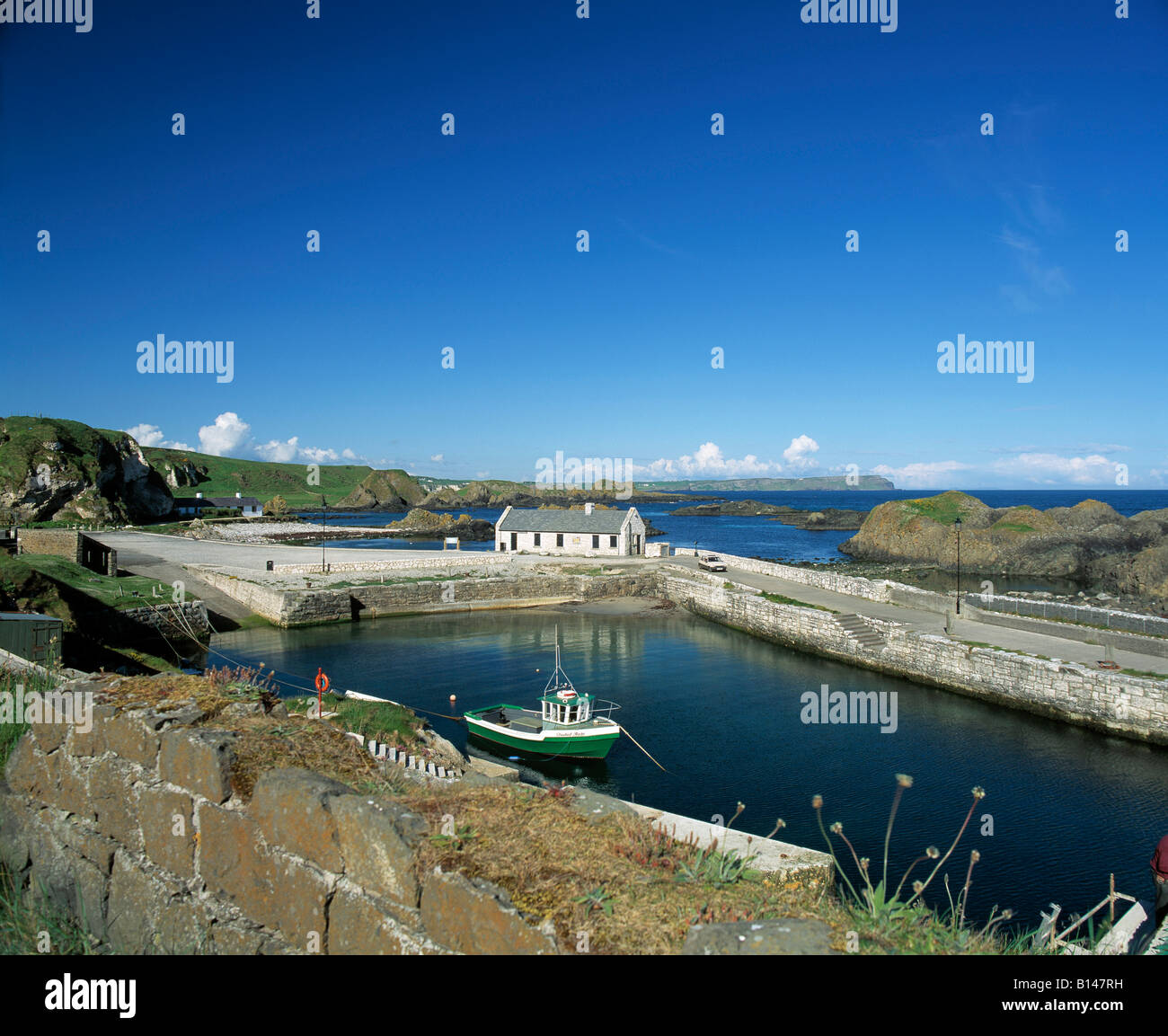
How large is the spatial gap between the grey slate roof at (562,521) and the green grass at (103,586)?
95.1ft

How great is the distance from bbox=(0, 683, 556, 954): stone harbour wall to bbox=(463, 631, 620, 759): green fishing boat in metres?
14.8

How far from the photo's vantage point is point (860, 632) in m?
33.0

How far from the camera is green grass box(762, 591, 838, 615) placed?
119 ft

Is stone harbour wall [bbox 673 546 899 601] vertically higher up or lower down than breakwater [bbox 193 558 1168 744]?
higher up

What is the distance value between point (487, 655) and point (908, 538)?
58406 mm

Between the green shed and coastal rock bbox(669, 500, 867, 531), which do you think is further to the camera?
coastal rock bbox(669, 500, 867, 531)

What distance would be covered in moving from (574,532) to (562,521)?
5.84 feet

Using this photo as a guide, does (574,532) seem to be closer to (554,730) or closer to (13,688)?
(554,730)

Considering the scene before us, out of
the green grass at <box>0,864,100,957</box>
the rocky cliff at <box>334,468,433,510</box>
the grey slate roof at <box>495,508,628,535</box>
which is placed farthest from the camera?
the rocky cliff at <box>334,468,433,510</box>

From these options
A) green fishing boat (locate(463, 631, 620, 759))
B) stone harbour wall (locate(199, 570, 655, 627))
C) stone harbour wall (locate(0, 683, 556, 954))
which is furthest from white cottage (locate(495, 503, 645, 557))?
stone harbour wall (locate(0, 683, 556, 954))

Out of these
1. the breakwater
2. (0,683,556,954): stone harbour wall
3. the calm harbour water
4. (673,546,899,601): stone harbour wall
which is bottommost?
the calm harbour water

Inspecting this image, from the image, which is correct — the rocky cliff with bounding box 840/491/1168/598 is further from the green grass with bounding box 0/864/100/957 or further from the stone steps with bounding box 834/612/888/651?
the green grass with bounding box 0/864/100/957

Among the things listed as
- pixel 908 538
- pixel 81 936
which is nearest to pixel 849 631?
pixel 81 936

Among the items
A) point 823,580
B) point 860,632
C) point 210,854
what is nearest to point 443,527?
point 823,580
